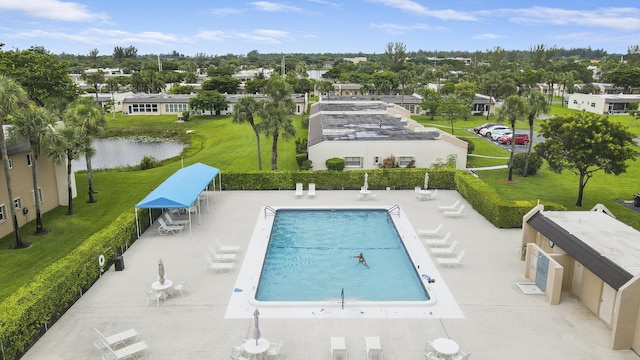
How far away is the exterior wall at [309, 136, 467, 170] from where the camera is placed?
34.4 m

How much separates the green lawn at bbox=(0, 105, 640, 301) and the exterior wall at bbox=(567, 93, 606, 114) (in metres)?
13.7

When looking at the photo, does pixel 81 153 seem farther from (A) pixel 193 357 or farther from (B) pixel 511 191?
(B) pixel 511 191

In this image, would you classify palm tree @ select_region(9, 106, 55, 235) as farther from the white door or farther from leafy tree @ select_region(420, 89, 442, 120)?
leafy tree @ select_region(420, 89, 442, 120)

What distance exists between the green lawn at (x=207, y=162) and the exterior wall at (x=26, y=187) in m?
0.69

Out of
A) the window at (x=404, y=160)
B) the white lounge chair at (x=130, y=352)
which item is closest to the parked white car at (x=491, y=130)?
the window at (x=404, y=160)

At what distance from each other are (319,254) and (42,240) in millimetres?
14802

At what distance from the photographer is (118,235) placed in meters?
19.7

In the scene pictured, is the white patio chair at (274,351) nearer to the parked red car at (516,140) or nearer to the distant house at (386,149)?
the distant house at (386,149)

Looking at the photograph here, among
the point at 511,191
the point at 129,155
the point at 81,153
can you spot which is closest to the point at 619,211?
the point at 511,191

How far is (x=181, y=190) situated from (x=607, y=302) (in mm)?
18789

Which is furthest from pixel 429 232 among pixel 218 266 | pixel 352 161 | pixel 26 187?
pixel 26 187

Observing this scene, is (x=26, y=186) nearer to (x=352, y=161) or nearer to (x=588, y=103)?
(x=352, y=161)

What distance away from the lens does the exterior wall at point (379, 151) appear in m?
34.4

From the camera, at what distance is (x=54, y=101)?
37.8 meters
